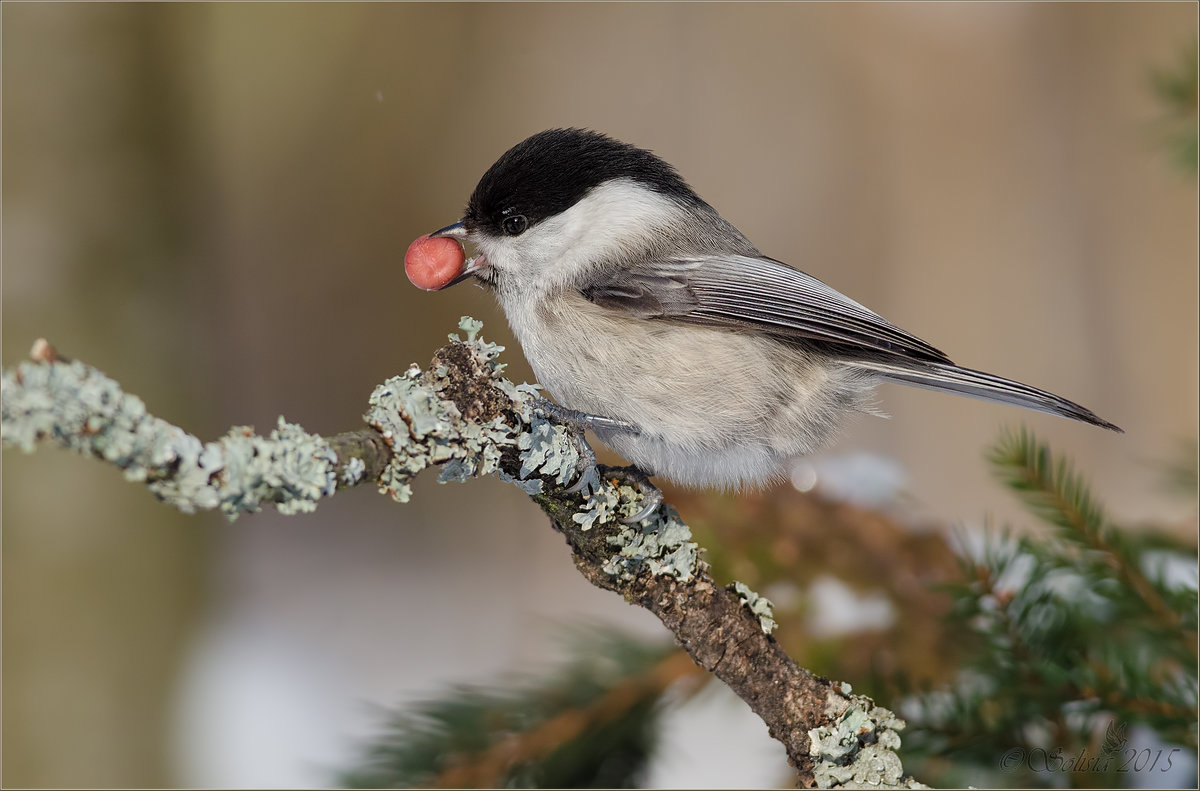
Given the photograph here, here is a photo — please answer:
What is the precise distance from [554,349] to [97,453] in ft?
2.58

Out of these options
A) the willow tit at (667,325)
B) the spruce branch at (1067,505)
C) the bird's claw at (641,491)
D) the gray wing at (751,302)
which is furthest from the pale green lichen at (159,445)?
the spruce branch at (1067,505)

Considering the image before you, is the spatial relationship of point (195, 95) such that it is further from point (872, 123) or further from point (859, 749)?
point (859, 749)

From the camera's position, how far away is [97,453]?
1.65 feet

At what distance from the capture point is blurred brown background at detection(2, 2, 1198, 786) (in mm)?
2873

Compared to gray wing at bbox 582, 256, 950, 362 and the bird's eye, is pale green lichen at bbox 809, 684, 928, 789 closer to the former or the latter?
gray wing at bbox 582, 256, 950, 362

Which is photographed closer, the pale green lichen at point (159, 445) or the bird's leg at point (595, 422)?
the pale green lichen at point (159, 445)

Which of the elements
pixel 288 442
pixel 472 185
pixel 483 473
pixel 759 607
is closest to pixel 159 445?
pixel 288 442

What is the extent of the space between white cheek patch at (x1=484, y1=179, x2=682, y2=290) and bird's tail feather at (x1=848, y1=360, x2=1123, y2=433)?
401 millimetres

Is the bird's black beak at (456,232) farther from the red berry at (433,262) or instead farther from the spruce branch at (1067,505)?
the spruce branch at (1067,505)

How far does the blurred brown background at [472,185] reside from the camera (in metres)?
2.87

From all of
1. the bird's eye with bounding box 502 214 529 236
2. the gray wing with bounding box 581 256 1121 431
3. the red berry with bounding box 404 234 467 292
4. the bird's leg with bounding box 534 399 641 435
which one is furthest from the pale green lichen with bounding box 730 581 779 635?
the bird's eye with bounding box 502 214 529 236

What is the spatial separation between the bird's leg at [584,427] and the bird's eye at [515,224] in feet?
1.11

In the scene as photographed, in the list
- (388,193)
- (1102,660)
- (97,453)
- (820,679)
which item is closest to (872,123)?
(388,193)

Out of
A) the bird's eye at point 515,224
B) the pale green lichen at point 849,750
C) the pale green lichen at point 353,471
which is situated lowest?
the pale green lichen at point 849,750
